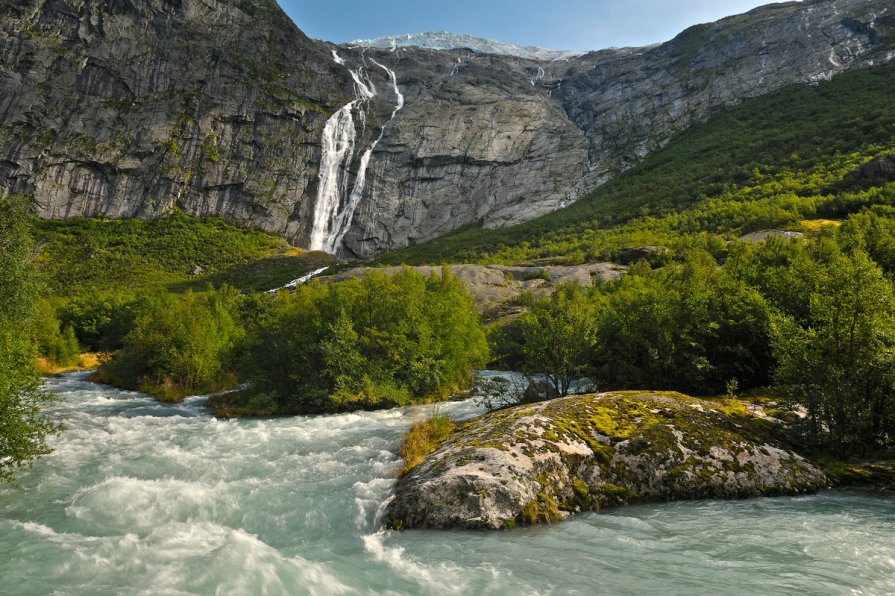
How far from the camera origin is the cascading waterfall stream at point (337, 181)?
148 metres

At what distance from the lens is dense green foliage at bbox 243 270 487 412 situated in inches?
1066

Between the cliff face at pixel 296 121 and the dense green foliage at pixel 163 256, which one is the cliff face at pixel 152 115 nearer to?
the cliff face at pixel 296 121

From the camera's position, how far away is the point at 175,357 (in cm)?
3675

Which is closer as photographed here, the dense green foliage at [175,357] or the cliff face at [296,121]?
the dense green foliage at [175,357]

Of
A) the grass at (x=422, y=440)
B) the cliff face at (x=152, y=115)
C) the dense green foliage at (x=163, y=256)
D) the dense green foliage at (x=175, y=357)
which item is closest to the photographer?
the grass at (x=422, y=440)

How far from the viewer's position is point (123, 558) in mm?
8891

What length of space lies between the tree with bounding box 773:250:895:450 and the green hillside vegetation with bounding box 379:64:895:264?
55.9 m

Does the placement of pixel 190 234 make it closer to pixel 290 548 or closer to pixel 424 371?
pixel 424 371

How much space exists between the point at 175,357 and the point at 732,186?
100512 millimetres

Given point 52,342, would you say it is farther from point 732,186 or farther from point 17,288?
point 732,186

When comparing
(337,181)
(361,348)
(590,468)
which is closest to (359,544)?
(590,468)

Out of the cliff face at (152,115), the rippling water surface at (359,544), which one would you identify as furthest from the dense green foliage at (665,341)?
the cliff face at (152,115)

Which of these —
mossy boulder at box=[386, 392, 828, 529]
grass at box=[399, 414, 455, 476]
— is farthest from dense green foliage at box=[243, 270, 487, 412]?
mossy boulder at box=[386, 392, 828, 529]

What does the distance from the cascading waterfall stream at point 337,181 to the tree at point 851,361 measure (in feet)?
451
